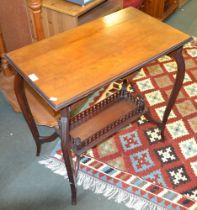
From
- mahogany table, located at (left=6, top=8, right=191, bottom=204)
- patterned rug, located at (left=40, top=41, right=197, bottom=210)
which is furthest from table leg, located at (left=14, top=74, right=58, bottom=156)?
patterned rug, located at (left=40, top=41, right=197, bottom=210)

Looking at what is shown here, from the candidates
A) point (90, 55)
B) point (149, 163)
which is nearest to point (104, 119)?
point (149, 163)

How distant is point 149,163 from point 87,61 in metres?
0.73

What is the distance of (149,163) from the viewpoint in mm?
1472

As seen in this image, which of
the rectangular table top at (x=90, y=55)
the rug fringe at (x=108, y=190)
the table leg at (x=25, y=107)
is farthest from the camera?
the rug fringe at (x=108, y=190)

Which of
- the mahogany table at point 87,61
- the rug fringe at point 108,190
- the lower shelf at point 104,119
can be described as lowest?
the rug fringe at point 108,190

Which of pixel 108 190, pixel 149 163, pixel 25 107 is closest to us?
pixel 25 107

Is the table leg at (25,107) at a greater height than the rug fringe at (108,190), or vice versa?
the table leg at (25,107)

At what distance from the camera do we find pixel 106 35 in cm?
117

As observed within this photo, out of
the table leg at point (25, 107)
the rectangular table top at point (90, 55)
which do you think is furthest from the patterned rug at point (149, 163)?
the rectangular table top at point (90, 55)

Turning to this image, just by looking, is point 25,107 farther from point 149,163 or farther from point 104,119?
point 149,163

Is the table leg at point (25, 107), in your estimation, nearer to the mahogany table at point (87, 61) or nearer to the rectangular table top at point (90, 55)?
the mahogany table at point (87, 61)

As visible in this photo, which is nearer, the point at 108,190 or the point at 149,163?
the point at 108,190

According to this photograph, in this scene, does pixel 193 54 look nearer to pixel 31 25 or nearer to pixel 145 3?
pixel 145 3

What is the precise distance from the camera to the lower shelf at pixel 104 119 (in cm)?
131
